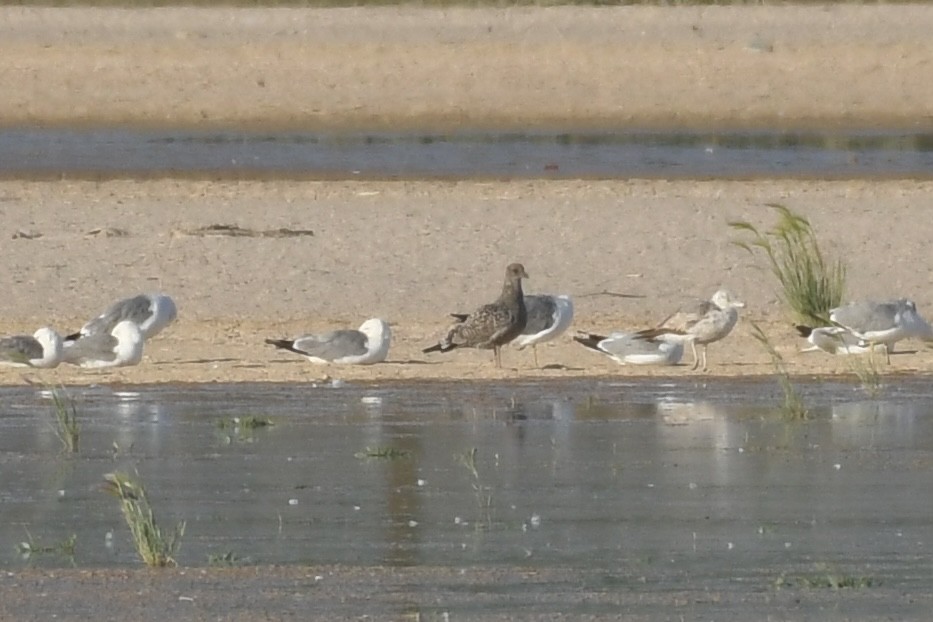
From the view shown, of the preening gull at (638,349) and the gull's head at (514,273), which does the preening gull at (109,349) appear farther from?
the preening gull at (638,349)

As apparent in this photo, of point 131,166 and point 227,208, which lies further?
point 131,166

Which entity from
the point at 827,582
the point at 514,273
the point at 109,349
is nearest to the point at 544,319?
the point at 514,273

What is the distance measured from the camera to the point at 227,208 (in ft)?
66.6

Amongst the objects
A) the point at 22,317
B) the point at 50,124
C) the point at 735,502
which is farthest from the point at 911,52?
the point at 735,502

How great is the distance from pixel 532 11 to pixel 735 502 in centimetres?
2921

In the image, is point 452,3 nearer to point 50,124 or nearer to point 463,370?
point 50,124

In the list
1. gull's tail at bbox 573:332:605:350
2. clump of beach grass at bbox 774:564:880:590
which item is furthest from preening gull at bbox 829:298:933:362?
clump of beach grass at bbox 774:564:880:590

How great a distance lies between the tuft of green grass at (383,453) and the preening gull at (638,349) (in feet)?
10.1

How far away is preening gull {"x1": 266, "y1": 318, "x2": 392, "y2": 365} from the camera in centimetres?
1323

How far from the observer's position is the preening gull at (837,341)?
13.7m

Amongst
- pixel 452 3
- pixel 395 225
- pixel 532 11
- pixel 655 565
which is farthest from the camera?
pixel 452 3

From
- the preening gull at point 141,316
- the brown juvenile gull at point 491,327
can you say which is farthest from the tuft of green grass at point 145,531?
the brown juvenile gull at point 491,327

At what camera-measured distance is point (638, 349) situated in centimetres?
1338

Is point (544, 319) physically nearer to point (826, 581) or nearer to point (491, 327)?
point (491, 327)
